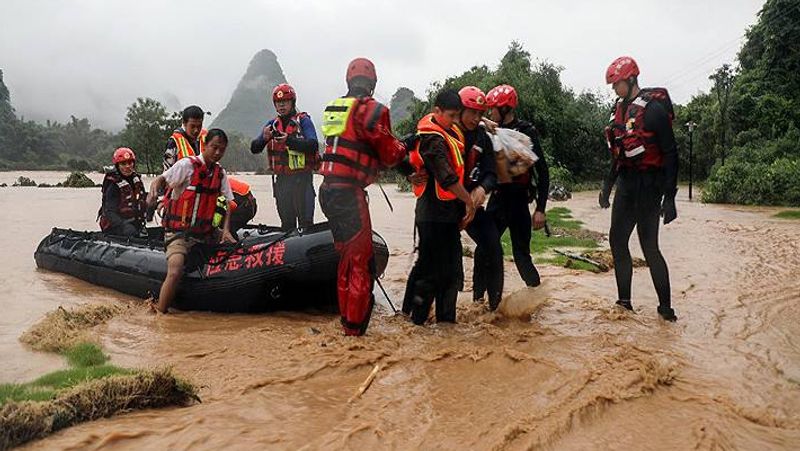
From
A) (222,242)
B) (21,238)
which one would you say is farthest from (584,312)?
(21,238)

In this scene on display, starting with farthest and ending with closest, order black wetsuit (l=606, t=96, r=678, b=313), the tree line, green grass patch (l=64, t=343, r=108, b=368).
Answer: the tree line, black wetsuit (l=606, t=96, r=678, b=313), green grass patch (l=64, t=343, r=108, b=368)

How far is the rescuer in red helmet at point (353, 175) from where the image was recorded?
400cm

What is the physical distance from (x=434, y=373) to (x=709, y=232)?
10.1 meters

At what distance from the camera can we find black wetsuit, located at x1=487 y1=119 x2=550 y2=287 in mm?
4840

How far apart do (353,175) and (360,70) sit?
0.73 m

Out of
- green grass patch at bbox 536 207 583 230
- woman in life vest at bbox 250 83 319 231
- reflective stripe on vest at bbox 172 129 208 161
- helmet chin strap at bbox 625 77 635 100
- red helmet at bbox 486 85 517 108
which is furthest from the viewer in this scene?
green grass patch at bbox 536 207 583 230

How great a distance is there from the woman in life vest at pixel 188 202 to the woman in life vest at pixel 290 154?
0.72 m

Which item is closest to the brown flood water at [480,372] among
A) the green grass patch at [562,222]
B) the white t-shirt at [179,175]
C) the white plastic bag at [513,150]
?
the white plastic bag at [513,150]

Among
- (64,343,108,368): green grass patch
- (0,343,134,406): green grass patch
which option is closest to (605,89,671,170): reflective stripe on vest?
(0,343,134,406): green grass patch

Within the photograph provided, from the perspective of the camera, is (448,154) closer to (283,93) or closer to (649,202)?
(649,202)

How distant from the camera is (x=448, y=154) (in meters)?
4.07

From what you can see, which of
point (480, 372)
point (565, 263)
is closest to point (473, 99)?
point (480, 372)

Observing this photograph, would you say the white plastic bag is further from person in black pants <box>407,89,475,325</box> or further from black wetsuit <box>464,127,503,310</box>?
person in black pants <box>407,89,475,325</box>

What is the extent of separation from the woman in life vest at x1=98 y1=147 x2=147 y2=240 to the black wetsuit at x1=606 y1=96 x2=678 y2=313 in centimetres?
519
